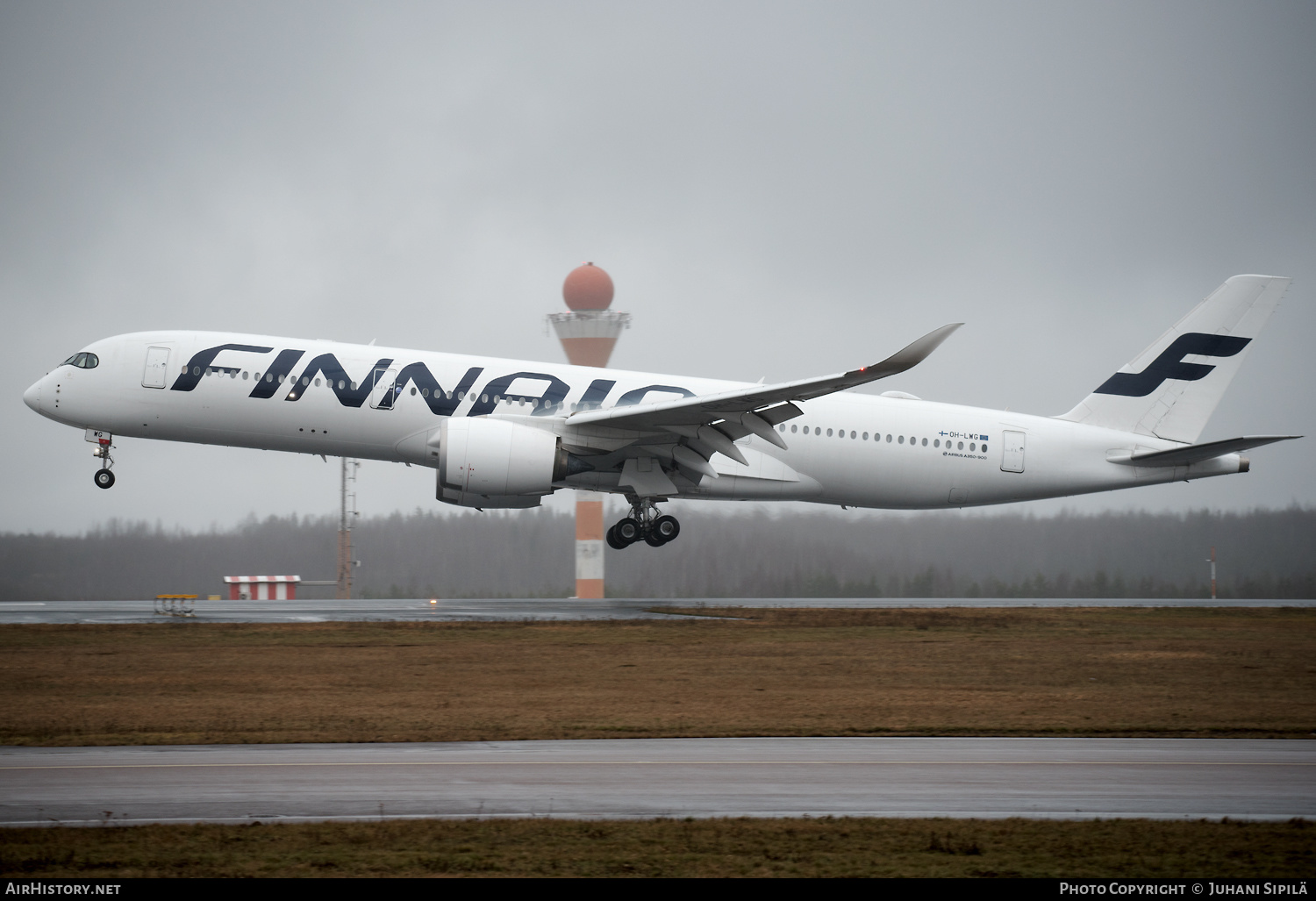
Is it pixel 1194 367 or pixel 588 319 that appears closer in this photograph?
pixel 1194 367

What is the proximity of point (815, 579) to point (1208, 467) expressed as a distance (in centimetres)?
1191

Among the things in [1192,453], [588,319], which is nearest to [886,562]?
[1192,453]

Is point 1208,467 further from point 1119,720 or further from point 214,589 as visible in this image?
point 214,589

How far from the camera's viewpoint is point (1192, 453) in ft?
94.1

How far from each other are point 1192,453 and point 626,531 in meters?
14.5

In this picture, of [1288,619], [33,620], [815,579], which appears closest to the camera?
[33,620]

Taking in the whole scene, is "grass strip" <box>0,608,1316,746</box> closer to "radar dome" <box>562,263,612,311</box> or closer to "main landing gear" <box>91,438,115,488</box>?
"main landing gear" <box>91,438,115,488</box>

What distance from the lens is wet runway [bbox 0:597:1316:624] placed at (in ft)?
79.0

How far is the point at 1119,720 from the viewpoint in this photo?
13781mm

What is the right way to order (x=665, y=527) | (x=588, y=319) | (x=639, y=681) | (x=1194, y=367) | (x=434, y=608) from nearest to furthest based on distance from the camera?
(x=639, y=681), (x=434, y=608), (x=665, y=527), (x=1194, y=367), (x=588, y=319)

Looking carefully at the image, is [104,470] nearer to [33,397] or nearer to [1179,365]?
[33,397]

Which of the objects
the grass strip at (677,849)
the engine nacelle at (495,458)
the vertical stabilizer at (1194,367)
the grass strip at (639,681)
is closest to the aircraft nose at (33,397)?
the grass strip at (639,681)

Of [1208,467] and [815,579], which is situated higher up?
[1208,467]
